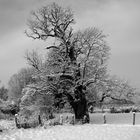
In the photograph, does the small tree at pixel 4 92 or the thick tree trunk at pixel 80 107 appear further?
the small tree at pixel 4 92

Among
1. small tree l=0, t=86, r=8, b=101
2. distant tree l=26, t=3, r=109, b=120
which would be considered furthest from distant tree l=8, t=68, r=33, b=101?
distant tree l=26, t=3, r=109, b=120

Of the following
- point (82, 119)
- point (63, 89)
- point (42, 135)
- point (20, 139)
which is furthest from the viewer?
point (63, 89)

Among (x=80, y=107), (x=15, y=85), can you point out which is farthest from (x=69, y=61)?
(x=15, y=85)

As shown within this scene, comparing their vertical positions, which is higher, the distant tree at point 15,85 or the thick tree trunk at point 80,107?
the distant tree at point 15,85

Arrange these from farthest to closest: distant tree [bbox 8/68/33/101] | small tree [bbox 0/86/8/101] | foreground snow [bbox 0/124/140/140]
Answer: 1. small tree [bbox 0/86/8/101]
2. distant tree [bbox 8/68/33/101]
3. foreground snow [bbox 0/124/140/140]

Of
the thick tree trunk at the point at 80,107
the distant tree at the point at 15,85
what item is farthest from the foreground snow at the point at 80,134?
the distant tree at the point at 15,85

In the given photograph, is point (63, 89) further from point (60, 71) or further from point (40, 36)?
point (40, 36)

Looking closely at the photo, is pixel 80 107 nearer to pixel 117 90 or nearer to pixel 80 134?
pixel 117 90

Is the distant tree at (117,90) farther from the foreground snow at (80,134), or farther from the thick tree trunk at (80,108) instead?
the foreground snow at (80,134)

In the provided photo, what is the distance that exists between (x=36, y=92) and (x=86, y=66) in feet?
17.8

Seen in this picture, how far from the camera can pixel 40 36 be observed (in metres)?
28.6

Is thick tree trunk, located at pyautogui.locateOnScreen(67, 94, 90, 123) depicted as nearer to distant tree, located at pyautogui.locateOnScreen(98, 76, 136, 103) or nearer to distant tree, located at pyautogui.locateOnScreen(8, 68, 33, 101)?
distant tree, located at pyautogui.locateOnScreen(98, 76, 136, 103)

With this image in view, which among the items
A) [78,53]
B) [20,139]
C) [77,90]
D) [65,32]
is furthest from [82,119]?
[20,139]

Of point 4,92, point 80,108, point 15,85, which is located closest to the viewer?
point 80,108
